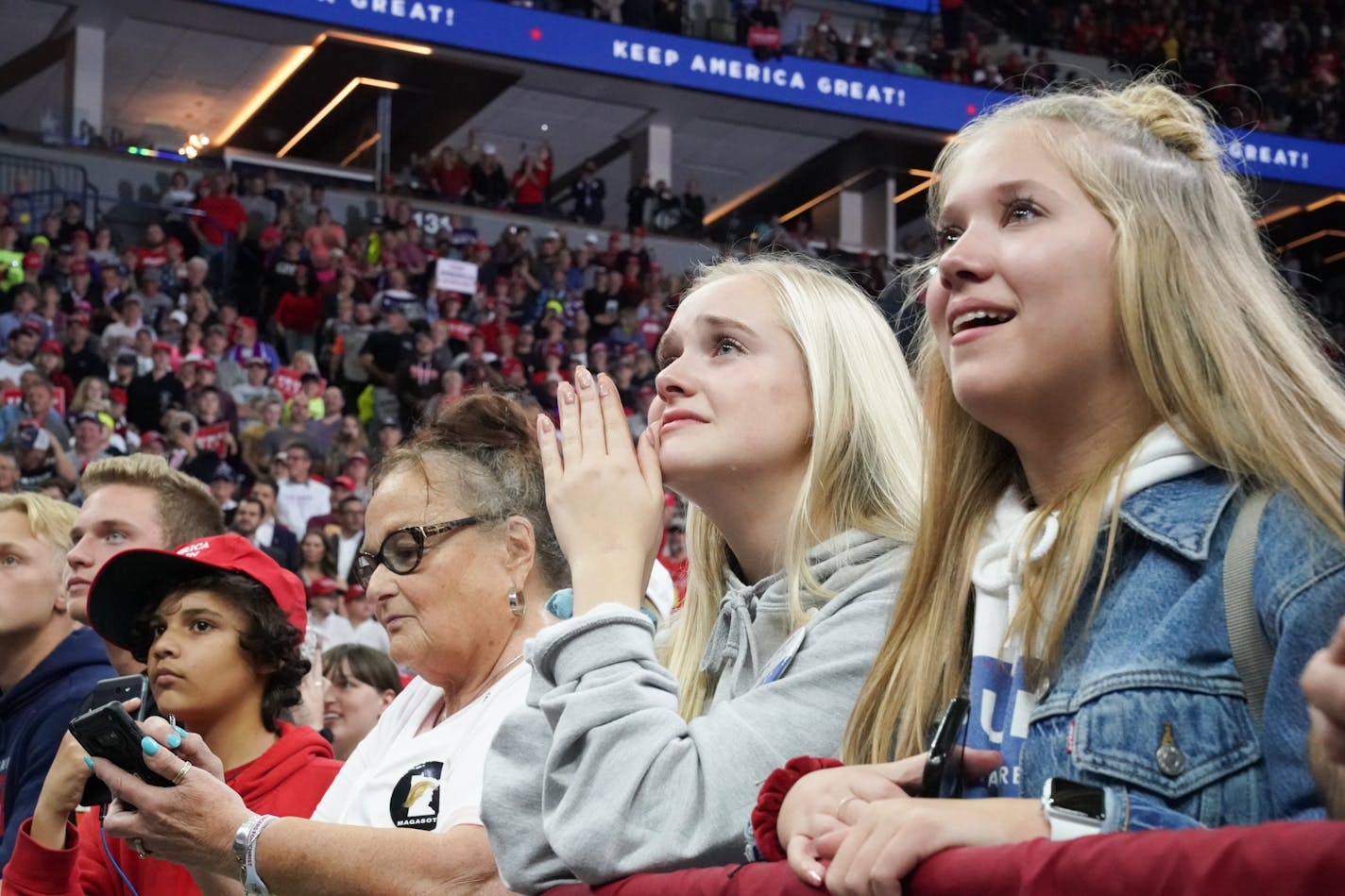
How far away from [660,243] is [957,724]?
16.6 m

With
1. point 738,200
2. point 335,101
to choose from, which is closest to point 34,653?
point 335,101

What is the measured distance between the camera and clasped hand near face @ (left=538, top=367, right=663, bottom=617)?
65.3 inches

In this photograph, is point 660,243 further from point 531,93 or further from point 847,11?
point 847,11

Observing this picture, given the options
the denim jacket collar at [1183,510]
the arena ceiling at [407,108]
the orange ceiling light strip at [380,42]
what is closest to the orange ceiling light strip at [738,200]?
the arena ceiling at [407,108]

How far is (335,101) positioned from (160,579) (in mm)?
16607

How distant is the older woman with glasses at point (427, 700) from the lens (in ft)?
6.61

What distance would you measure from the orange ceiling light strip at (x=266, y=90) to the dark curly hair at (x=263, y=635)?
1534cm

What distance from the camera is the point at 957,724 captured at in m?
1.18

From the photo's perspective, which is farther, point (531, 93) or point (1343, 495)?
point (531, 93)

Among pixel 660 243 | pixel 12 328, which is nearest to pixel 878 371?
pixel 12 328

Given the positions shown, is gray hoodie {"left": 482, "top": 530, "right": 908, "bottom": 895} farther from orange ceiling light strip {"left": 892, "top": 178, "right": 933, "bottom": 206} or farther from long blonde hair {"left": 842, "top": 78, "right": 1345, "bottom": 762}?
orange ceiling light strip {"left": 892, "top": 178, "right": 933, "bottom": 206}

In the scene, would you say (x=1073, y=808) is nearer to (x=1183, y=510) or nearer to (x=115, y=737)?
(x=1183, y=510)

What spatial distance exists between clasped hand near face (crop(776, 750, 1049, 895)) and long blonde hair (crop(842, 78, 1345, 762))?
0.73 feet

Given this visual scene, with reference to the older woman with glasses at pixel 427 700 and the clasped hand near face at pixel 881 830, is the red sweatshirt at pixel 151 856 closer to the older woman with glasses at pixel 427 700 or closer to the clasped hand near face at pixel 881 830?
the older woman with glasses at pixel 427 700
